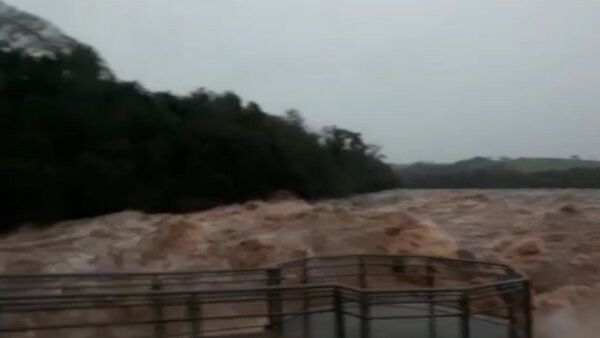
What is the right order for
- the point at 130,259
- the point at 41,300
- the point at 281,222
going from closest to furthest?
the point at 41,300 → the point at 130,259 → the point at 281,222

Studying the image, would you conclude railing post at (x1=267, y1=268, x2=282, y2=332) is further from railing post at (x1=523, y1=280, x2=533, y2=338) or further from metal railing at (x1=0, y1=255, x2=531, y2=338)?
railing post at (x1=523, y1=280, x2=533, y2=338)

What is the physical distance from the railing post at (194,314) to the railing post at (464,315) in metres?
1.97

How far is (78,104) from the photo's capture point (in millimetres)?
22359

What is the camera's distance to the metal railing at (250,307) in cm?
754

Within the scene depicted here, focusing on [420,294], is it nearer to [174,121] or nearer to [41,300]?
[41,300]

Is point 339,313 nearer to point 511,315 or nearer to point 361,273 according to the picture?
point 511,315

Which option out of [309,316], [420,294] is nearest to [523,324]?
[420,294]

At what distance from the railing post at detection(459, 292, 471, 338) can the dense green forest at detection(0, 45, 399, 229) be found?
43.1 feet

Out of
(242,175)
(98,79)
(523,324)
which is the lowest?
(523,324)

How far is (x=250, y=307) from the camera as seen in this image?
922cm

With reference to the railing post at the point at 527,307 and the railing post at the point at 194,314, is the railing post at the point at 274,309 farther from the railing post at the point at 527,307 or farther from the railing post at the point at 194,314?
the railing post at the point at 527,307

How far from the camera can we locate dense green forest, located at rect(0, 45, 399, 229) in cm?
2102

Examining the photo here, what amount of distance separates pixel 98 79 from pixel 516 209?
885 cm

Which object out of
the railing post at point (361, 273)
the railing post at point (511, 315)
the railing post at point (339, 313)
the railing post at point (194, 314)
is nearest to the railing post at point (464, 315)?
the railing post at point (511, 315)
